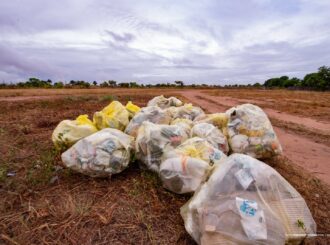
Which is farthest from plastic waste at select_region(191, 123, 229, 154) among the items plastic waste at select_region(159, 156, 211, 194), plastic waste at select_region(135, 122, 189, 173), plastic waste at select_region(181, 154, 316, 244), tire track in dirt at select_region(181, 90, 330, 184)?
tire track in dirt at select_region(181, 90, 330, 184)

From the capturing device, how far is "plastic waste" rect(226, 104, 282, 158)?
9.18ft

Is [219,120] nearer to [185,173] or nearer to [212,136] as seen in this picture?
[212,136]

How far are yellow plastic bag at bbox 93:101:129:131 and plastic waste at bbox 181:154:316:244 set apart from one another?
176 centimetres

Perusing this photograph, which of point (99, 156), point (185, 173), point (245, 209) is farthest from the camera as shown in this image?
point (99, 156)

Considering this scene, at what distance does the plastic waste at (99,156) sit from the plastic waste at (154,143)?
15 centimetres

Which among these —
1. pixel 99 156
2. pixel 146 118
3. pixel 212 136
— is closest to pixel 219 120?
pixel 212 136

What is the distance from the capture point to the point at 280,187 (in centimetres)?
168

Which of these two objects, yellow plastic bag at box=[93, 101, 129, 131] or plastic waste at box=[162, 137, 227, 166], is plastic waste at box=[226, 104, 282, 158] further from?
yellow plastic bag at box=[93, 101, 129, 131]

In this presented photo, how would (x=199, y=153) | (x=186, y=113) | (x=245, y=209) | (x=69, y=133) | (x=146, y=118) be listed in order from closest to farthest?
(x=245, y=209) → (x=199, y=153) → (x=69, y=133) → (x=146, y=118) → (x=186, y=113)

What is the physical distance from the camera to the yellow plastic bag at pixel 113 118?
10.6 ft

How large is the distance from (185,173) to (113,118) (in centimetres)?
155

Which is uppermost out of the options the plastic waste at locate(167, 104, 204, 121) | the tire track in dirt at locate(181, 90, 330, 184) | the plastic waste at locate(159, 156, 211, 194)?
the plastic waste at locate(167, 104, 204, 121)

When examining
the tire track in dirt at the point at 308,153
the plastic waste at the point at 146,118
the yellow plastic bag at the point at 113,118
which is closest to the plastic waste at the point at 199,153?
the plastic waste at the point at 146,118

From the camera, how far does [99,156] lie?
231 cm
